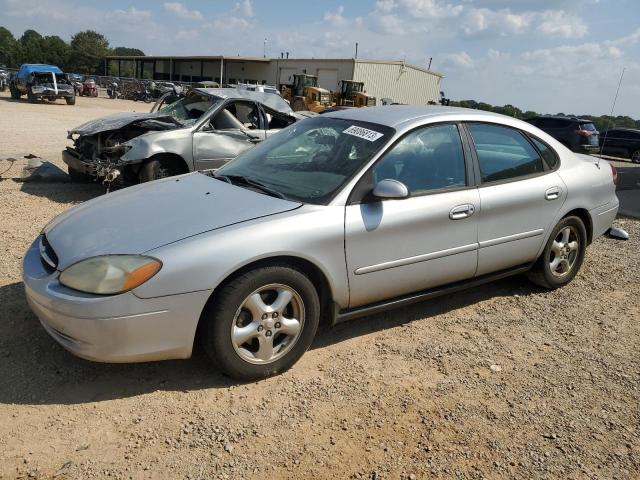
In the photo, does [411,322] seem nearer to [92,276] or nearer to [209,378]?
[209,378]

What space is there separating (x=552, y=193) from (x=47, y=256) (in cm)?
370

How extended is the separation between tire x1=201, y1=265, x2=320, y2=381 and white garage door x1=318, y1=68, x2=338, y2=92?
4494cm

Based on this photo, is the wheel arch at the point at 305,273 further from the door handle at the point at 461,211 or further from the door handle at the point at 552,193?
the door handle at the point at 552,193

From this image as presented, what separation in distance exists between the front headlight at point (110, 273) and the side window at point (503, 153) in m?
2.50

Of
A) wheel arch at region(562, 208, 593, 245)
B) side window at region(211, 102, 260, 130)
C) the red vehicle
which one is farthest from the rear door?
the red vehicle

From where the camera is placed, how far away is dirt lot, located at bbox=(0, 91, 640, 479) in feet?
8.20

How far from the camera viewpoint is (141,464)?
2.41m

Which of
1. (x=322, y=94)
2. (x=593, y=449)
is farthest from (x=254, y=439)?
(x=322, y=94)

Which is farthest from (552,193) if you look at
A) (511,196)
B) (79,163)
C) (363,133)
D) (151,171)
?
(79,163)

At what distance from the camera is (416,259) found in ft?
11.6

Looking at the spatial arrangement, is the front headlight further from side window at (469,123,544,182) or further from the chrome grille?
side window at (469,123,544,182)

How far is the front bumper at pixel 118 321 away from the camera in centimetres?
264

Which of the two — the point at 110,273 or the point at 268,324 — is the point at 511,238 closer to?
the point at 268,324

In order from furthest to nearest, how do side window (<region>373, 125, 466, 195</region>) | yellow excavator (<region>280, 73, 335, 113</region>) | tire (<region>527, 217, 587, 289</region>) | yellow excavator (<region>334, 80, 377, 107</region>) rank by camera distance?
yellow excavator (<region>334, 80, 377, 107</region>) < yellow excavator (<region>280, 73, 335, 113</region>) < tire (<region>527, 217, 587, 289</region>) < side window (<region>373, 125, 466, 195</region>)
